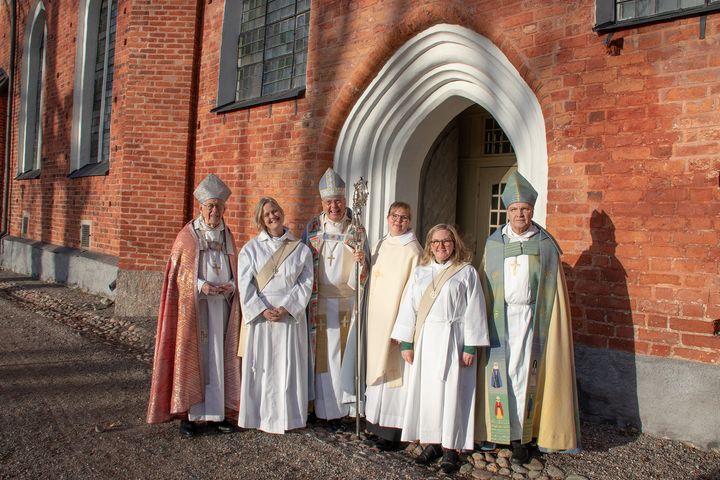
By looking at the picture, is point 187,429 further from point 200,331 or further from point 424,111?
point 424,111

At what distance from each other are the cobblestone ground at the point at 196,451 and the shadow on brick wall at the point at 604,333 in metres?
0.15

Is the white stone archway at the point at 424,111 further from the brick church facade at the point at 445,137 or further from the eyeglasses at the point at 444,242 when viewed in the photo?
the eyeglasses at the point at 444,242

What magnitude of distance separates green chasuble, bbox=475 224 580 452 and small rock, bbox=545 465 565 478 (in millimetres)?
105

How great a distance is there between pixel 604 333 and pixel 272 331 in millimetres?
→ 2481

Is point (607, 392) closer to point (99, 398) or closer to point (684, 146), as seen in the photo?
point (684, 146)

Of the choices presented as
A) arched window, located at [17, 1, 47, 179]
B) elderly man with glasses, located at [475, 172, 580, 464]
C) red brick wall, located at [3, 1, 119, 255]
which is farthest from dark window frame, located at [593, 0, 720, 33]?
arched window, located at [17, 1, 47, 179]

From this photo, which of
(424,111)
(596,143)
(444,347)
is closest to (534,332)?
(444,347)

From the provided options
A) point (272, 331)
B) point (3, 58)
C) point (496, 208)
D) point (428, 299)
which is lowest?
point (272, 331)

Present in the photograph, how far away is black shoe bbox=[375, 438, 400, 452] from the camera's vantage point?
4.38 metres

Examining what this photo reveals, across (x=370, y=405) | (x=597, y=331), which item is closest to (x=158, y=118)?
(x=370, y=405)

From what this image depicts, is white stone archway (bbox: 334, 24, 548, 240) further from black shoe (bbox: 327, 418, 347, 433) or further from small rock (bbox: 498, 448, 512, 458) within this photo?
black shoe (bbox: 327, 418, 347, 433)

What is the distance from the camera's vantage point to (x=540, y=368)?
4.15 m

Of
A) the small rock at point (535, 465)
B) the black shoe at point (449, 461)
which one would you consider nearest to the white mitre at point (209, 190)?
the black shoe at point (449, 461)

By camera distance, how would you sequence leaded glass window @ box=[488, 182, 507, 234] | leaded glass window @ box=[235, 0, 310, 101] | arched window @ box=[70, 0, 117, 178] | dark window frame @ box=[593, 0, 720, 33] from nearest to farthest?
dark window frame @ box=[593, 0, 720, 33], leaded glass window @ box=[488, 182, 507, 234], leaded glass window @ box=[235, 0, 310, 101], arched window @ box=[70, 0, 117, 178]
